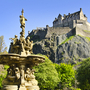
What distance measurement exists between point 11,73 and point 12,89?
0.98 metres

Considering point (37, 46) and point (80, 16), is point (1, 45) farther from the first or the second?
point (80, 16)

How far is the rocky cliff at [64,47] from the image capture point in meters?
49.7

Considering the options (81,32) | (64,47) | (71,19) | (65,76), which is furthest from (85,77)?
(71,19)

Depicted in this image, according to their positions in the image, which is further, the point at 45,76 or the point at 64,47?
the point at 64,47

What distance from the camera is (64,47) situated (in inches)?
2077

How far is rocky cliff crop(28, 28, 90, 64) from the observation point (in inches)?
1958

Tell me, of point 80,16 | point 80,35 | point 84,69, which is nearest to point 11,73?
point 84,69

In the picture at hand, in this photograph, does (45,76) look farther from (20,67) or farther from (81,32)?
(81,32)

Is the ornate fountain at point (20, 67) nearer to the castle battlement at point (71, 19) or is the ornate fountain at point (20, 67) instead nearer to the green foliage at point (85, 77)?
the green foliage at point (85, 77)

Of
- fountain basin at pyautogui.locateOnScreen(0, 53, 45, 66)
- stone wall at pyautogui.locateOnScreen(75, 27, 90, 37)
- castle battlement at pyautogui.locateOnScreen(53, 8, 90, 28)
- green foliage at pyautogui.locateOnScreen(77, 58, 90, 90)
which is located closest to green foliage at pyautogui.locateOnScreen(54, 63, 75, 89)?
green foliage at pyautogui.locateOnScreen(77, 58, 90, 90)

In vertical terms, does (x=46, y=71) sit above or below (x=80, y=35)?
below

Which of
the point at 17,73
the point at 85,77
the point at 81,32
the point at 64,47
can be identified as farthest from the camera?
the point at 81,32

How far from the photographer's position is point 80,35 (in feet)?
186

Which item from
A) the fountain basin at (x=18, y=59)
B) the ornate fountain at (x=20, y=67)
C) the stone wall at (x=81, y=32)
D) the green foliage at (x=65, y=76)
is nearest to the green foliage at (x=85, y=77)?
the green foliage at (x=65, y=76)
